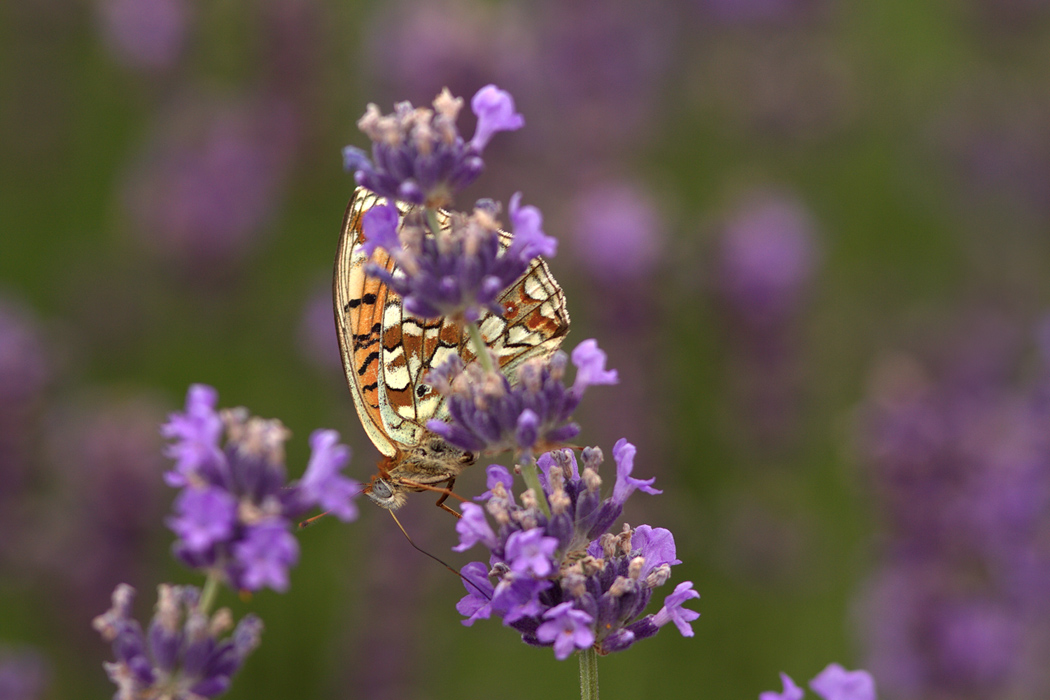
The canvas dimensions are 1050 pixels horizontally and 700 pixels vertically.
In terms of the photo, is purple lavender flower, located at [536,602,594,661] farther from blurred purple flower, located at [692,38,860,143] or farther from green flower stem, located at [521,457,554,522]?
blurred purple flower, located at [692,38,860,143]

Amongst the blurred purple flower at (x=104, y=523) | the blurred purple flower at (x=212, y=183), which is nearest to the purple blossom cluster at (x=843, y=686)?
the blurred purple flower at (x=104, y=523)

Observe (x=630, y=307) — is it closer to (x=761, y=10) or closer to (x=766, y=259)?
(x=766, y=259)

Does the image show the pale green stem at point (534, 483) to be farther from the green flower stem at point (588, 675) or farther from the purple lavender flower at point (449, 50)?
the purple lavender flower at point (449, 50)

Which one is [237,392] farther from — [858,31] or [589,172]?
[858,31]

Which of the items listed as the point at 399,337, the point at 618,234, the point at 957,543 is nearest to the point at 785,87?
the point at 618,234

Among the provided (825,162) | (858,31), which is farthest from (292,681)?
(858,31)
